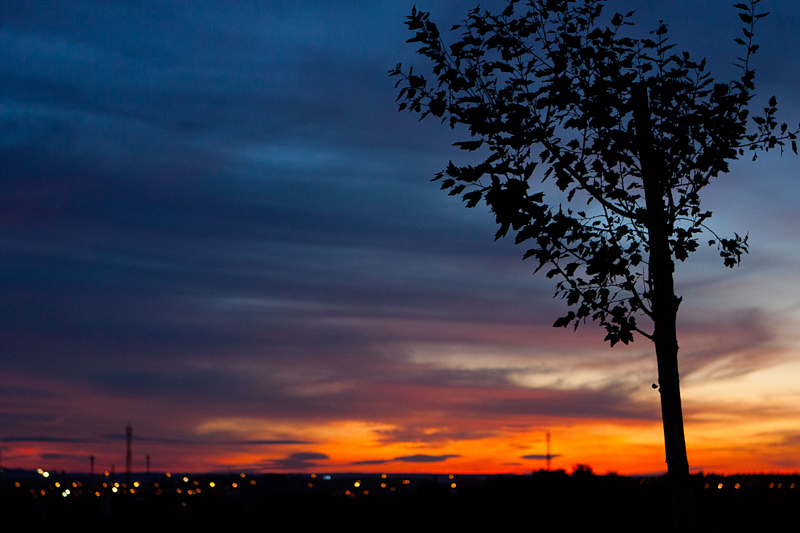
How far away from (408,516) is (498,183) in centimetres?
3822

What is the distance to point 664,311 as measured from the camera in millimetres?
10102

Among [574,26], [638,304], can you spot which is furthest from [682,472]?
[574,26]

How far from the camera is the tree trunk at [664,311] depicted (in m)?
9.79

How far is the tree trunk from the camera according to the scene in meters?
9.79

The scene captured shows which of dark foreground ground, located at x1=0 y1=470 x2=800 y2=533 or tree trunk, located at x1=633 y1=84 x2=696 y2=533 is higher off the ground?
tree trunk, located at x1=633 y1=84 x2=696 y2=533

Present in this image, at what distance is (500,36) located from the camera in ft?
34.4

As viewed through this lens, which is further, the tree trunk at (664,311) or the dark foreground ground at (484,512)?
the dark foreground ground at (484,512)

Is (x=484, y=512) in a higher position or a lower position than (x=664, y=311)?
lower

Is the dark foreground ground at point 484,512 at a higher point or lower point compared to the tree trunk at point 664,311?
lower

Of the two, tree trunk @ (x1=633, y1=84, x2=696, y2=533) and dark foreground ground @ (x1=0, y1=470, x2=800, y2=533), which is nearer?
tree trunk @ (x1=633, y1=84, x2=696, y2=533)

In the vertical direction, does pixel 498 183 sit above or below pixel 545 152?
below

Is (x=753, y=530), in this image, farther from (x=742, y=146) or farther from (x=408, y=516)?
(x=742, y=146)

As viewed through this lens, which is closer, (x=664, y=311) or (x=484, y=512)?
(x=664, y=311)

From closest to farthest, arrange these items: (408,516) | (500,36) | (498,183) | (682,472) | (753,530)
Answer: (498,183) < (682,472) < (500,36) < (753,530) < (408,516)
